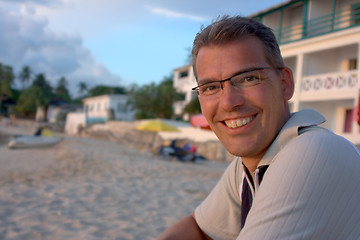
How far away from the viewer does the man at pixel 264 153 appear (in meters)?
0.86

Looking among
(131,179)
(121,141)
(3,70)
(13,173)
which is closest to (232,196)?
(131,179)

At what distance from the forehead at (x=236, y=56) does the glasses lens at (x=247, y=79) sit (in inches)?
A: 1.0

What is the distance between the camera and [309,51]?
543 inches

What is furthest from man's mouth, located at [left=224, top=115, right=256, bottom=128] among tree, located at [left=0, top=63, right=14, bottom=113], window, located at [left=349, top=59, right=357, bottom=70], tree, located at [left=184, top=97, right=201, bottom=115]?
tree, located at [left=0, top=63, right=14, bottom=113]

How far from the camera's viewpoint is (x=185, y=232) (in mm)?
1602

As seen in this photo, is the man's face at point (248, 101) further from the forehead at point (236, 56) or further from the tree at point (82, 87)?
the tree at point (82, 87)

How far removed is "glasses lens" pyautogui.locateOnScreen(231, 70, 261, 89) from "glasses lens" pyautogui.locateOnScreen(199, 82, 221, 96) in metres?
0.09

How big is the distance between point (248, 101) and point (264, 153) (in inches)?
9.6

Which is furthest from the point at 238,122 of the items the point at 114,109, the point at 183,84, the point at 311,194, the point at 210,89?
the point at 114,109

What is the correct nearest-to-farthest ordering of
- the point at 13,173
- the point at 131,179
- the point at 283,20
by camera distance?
the point at 131,179 → the point at 13,173 → the point at 283,20

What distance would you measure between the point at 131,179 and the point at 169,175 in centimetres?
126

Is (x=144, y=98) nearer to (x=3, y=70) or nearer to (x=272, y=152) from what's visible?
(x=272, y=152)

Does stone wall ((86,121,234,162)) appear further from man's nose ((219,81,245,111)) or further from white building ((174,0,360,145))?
man's nose ((219,81,245,111))

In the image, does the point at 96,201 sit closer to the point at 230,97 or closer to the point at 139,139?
the point at 230,97
